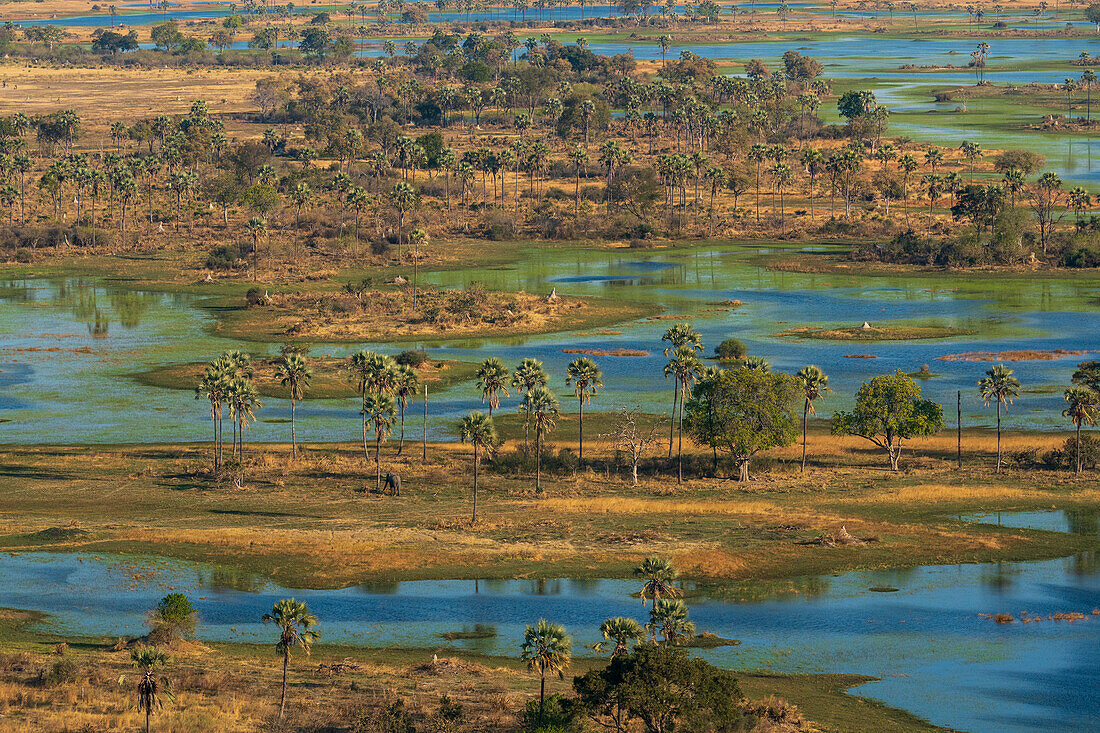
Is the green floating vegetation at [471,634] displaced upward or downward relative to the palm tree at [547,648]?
downward

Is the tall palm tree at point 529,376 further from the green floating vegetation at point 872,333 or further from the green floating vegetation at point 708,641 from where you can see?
the green floating vegetation at point 872,333

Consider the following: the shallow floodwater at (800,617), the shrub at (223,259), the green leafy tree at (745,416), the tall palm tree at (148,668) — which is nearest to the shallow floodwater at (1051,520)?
the shallow floodwater at (800,617)

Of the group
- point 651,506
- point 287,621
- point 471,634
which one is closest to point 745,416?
point 651,506

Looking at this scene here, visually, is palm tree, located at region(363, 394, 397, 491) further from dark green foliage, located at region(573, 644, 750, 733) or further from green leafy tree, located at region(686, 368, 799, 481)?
dark green foliage, located at region(573, 644, 750, 733)

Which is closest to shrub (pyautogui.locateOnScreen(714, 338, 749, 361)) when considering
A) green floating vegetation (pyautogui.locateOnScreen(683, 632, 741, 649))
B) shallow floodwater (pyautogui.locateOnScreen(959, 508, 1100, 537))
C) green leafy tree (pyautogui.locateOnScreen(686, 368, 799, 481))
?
green leafy tree (pyautogui.locateOnScreen(686, 368, 799, 481))

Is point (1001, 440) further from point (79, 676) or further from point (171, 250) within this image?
point (171, 250)

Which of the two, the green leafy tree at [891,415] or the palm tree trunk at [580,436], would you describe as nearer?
the palm tree trunk at [580,436]
